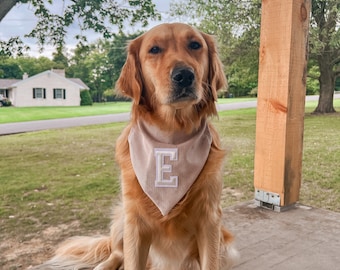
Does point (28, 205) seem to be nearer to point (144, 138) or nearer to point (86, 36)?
point (144, 138)

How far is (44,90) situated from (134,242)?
1062 centimetres

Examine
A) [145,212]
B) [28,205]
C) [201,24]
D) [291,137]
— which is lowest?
[28,205]

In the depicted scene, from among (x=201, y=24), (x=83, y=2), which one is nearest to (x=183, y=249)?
(x=83, y=2)

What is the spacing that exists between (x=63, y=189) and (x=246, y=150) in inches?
119

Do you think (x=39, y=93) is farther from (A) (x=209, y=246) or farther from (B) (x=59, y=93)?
(A) (x=209, y=246)

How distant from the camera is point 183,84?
1.14 m

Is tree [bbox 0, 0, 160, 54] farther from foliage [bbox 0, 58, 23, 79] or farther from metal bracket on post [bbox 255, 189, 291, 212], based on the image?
metal bracket on post [bbox 255, 189, 291, 212]

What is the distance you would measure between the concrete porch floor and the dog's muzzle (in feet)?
2.59

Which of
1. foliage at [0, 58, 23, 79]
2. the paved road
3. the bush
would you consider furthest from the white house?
foliage at [0, 58, 23, 79]

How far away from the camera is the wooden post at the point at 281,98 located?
187 centimetres

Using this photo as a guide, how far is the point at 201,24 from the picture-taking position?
8859 mm

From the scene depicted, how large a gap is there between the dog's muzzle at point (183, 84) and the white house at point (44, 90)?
7.40 metres

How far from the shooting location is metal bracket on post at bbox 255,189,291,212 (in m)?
2.06

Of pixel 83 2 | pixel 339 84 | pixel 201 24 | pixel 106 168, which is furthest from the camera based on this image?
pixel 339 84
